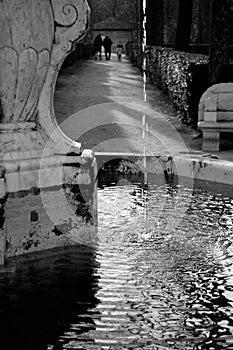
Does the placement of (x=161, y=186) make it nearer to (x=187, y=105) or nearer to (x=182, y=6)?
(x=187, y=105)

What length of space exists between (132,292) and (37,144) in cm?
134

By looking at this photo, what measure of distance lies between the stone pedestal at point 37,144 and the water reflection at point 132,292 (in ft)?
0.69

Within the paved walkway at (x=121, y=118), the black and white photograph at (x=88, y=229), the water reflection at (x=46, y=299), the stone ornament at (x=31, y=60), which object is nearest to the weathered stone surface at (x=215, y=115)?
the paved walkway at (x=121, y=118)

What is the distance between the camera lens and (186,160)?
24.6ft

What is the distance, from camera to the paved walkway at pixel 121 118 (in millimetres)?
10500

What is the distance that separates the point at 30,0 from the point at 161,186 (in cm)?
295

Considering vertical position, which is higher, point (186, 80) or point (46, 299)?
point (186, 80)

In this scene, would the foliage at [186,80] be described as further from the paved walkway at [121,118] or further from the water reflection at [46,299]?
the water reflection at [46,299]

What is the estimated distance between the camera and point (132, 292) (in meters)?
3.86

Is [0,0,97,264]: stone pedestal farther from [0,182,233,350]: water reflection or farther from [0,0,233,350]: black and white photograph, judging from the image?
[0,182,233,350]: water reflection

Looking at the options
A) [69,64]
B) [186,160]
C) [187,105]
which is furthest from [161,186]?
[69,64]

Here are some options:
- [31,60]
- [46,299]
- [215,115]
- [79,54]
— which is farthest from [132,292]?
[79,54]

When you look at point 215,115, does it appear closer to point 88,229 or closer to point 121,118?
point 121,118

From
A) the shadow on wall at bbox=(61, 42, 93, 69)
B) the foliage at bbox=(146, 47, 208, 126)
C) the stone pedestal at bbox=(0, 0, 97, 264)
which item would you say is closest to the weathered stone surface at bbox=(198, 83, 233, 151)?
the foliage at bbox=(146, 47, 208, 126)
